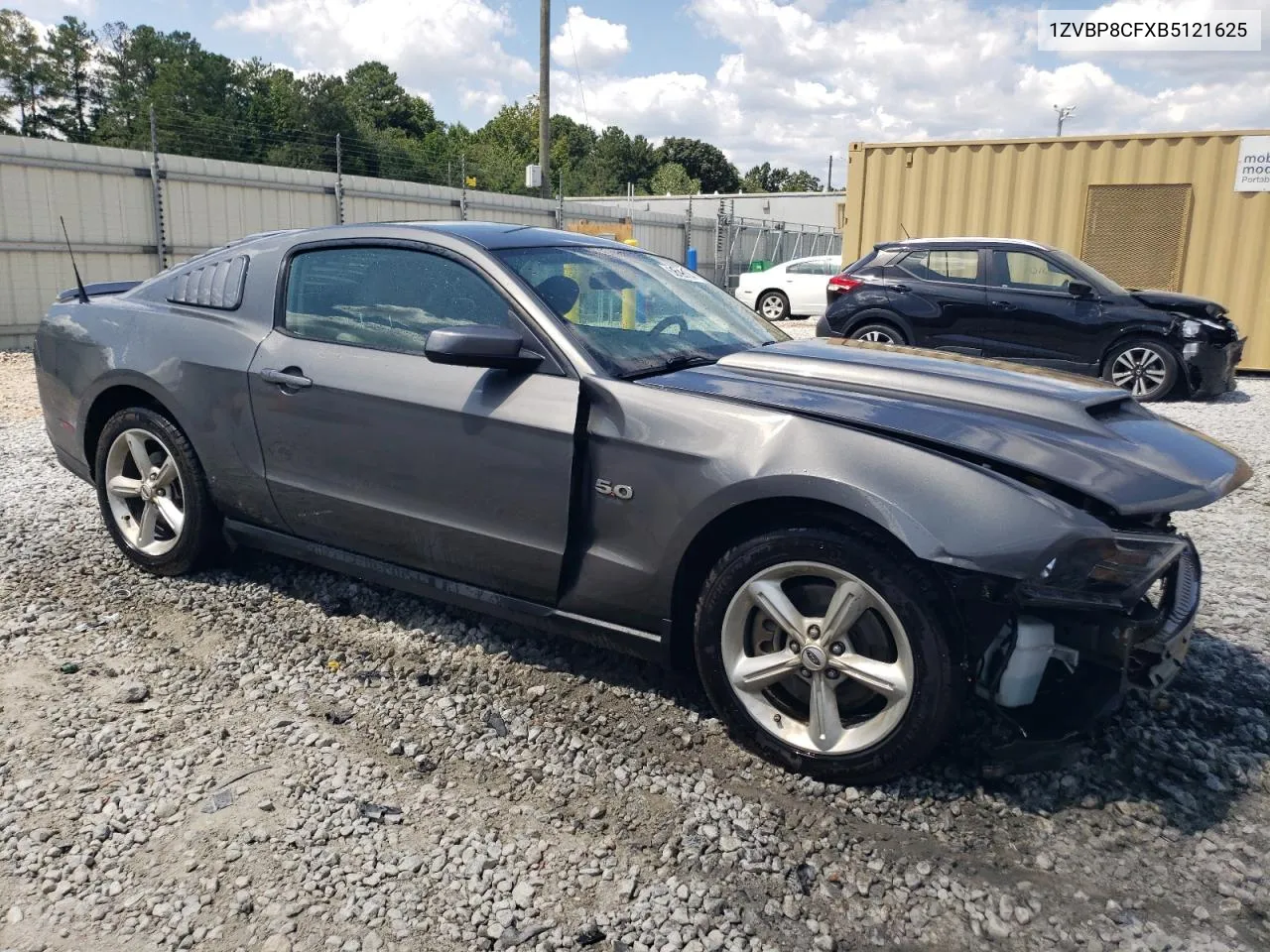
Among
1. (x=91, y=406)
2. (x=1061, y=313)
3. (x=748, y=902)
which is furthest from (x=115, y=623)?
(x=1061, y=313)

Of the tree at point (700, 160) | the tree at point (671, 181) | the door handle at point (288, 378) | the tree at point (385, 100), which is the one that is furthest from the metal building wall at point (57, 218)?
the tree at point (700, 160)

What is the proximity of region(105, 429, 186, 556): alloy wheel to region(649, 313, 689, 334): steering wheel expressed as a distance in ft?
7.10

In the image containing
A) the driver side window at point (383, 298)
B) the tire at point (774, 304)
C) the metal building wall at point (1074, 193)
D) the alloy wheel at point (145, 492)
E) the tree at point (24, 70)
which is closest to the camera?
the driver side window at point (383, 298)

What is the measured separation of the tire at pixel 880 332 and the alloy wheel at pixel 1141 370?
2149 mm

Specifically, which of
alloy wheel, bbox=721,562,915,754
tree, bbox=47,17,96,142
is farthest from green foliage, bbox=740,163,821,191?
alloy wheel, bbox=721,562,915,754

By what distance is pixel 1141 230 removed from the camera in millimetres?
12391

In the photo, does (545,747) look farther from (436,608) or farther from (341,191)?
(341,191)

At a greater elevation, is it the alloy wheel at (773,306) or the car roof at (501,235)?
the car roof at (501,235)

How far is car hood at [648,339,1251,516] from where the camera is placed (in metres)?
2.62

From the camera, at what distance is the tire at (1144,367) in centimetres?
998

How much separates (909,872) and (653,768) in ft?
2.60

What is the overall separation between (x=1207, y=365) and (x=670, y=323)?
8.47 m

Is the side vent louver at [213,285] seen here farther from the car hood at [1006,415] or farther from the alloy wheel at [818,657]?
the alloy wheel at [818,657]

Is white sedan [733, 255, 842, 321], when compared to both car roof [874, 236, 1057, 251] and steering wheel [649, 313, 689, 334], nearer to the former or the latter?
car roof [874, 236, 1057, 251]
